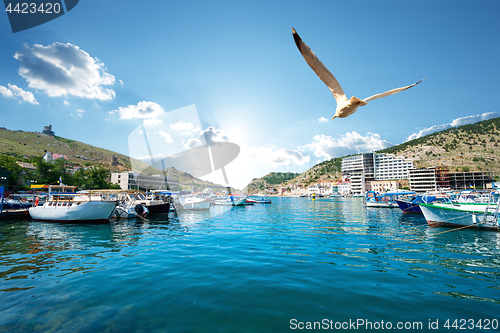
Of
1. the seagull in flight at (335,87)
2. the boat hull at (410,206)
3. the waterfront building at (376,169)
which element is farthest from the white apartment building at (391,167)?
the seagull in flight at (335,87)

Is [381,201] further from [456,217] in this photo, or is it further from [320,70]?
[320,70]

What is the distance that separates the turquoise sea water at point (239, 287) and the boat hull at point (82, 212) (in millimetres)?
10019

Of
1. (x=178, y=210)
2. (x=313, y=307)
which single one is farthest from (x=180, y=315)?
(x=178, y=210)

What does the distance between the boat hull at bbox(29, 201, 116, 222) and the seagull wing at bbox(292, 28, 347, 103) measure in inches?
909

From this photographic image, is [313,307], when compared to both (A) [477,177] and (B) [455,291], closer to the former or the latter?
(B) [455,291]

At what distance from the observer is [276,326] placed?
4191 millimetres

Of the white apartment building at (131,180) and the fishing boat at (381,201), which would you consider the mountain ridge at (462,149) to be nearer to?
the fishing boat at (381,201)

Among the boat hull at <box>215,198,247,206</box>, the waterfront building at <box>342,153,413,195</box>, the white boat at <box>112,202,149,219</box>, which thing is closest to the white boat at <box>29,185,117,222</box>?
the white boat at <box>112,202,149,219</box>

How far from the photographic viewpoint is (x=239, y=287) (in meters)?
6.03

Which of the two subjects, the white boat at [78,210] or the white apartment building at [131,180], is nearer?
the white boat at [78,210]

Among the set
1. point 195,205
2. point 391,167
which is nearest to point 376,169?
point 391,167

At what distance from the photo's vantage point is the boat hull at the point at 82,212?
20656 mm

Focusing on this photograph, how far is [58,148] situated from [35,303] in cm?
20285

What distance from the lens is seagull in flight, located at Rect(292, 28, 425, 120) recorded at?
175 inches
